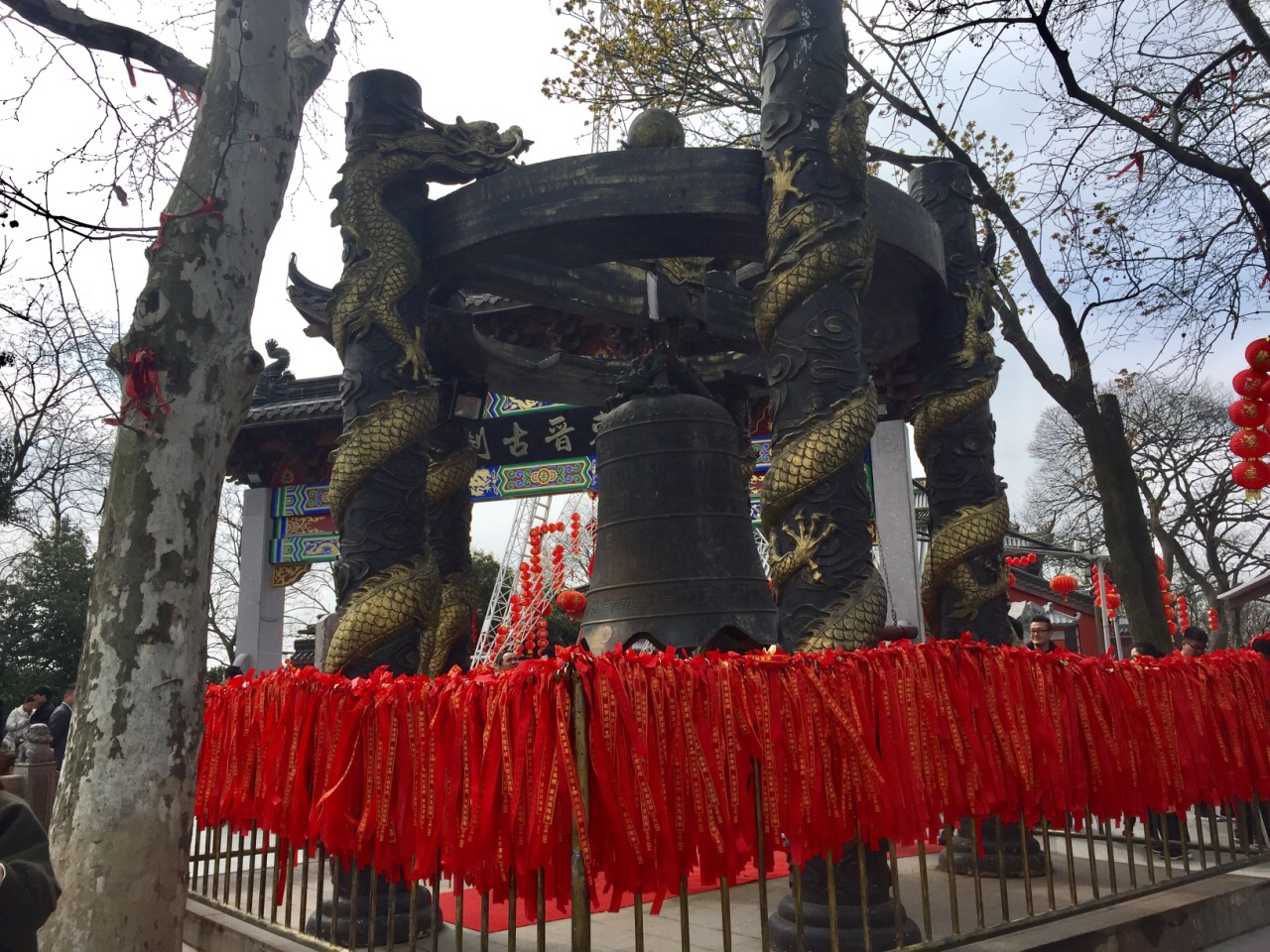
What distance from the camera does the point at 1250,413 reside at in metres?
7.12

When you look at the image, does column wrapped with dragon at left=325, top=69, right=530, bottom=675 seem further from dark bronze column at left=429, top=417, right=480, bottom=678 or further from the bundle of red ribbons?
dark bronze column at left=429, top=417, right=480, bottom=678

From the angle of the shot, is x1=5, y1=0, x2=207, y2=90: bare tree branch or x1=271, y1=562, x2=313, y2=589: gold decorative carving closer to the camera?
x1=5, y1=0, x2=207, y2=90: bare tree branch

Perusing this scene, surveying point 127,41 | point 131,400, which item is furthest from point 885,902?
point 127,41

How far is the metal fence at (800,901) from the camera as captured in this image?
11.3ft

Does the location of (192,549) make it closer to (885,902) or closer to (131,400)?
(131,400)

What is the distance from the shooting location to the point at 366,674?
4.60 meters

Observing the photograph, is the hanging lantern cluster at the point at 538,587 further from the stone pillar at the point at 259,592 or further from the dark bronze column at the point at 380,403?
the dark bronze column at the point at 380,403

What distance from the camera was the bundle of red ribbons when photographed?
3160 mm

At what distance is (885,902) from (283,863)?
261 cm

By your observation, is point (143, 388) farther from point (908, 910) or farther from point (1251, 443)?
point (1251, 443)

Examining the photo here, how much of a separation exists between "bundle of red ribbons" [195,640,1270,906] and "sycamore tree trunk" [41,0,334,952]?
0.68m

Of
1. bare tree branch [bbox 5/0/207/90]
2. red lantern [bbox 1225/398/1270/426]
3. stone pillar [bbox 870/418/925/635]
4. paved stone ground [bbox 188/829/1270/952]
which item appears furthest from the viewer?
stone pillar [bbox 870/418/925/635]

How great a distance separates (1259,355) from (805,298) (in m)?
4.26

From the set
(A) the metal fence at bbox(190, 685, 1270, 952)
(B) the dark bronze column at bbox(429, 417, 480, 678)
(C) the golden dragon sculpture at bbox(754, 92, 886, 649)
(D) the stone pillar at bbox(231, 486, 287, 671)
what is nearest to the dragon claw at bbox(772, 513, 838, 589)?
(C) the golden dragon sculpture at bbox(754, 92, 886, 649)
